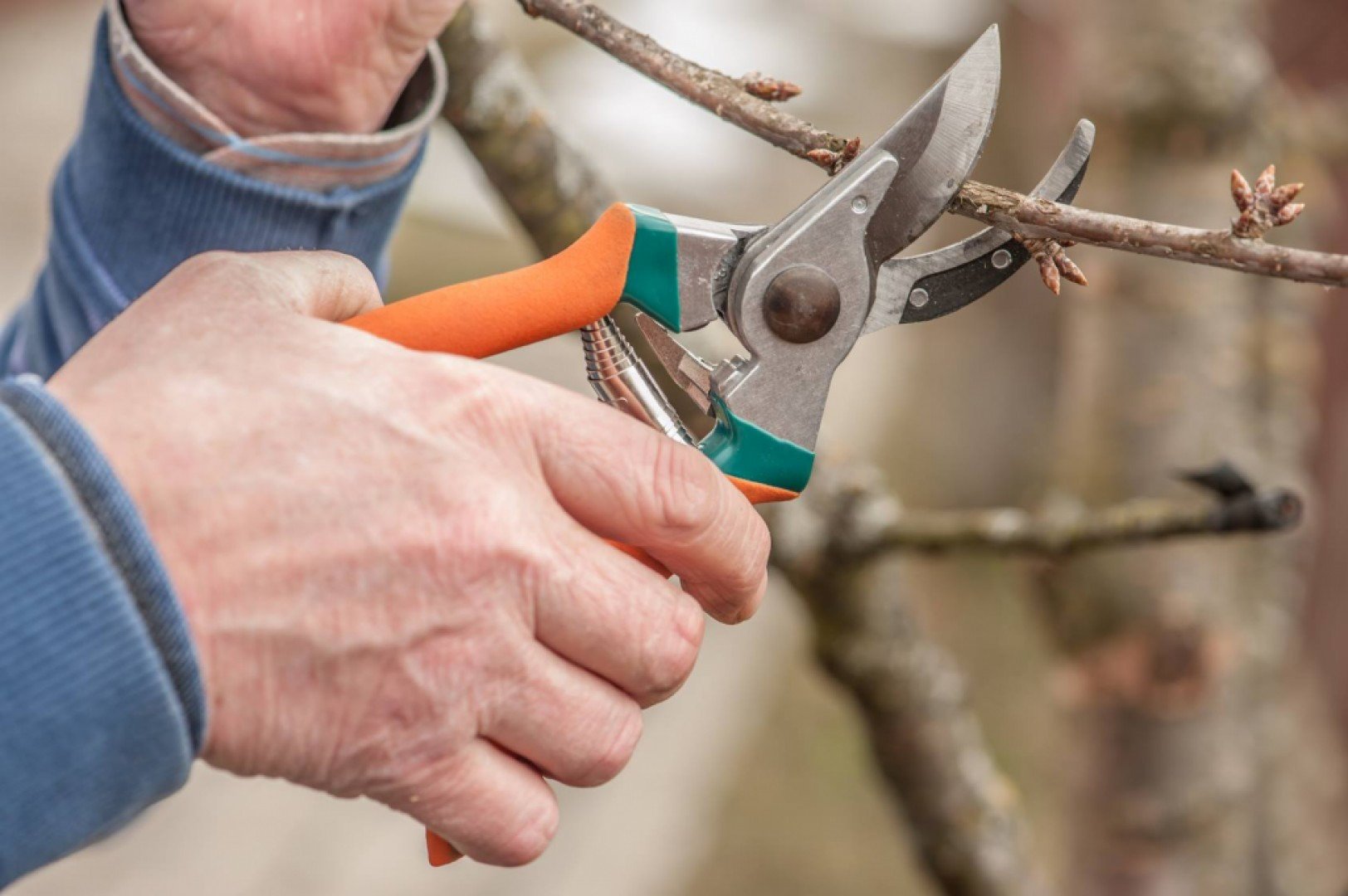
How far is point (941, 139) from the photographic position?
2.84 ft

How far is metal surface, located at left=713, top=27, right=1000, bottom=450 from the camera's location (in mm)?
861

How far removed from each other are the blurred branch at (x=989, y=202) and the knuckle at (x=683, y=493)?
235 millimetres

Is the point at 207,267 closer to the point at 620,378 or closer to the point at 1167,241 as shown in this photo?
the point at 620,378

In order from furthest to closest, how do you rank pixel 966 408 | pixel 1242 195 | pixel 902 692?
pixel 966 408
pixel 902 692
pixel 1242 195

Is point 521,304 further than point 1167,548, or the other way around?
point 1167,548

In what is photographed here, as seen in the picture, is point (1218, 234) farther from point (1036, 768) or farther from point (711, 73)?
point (1036, 768)

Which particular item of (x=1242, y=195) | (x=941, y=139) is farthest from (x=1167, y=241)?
(x=941, y=139)

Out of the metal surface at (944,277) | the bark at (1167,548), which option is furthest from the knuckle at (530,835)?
the bark at (1167,548)

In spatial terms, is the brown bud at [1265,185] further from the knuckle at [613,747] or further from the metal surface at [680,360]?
the knuckle at [613,747]

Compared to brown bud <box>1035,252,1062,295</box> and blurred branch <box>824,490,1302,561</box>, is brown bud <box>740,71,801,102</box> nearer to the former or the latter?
brown bud <box>1035,252,1062,295</box>

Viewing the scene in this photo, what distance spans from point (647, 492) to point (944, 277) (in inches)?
12.9

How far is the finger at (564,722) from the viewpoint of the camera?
2.60 ft

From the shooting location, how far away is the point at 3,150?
219 inches

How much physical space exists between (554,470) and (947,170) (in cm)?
37
